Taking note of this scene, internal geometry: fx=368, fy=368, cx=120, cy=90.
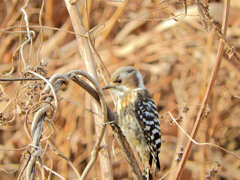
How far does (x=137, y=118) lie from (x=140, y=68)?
334cm

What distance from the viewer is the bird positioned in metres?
3.90

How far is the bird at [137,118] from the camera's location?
3900mm

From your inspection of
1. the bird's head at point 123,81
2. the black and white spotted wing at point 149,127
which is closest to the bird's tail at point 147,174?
the black and white spotted wing at point 149,127

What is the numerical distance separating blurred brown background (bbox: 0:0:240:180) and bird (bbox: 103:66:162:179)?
5.78 feet

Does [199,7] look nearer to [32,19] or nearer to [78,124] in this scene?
[78,124]

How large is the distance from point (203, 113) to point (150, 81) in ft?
14.8

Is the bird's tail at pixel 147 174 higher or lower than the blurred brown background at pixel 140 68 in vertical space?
lower

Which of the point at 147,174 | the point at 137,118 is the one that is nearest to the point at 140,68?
the point at 137,118

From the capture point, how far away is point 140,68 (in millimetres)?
7148

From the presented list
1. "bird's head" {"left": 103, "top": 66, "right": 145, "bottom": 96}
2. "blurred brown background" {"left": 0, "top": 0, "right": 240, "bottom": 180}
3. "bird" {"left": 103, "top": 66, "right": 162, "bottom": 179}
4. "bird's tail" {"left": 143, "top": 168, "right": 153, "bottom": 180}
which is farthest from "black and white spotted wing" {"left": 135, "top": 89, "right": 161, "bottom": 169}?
"blurred brown background" {"left": 0, "top": 0, "right": 240, "bottom": 180}

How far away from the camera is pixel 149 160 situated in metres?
4.07

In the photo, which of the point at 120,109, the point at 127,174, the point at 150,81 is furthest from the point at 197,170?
the point at 120,109

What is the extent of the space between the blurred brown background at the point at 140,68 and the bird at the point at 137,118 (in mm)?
1763

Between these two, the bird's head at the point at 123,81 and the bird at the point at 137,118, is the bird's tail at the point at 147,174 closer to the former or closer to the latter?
the bird at the point at 137,118
